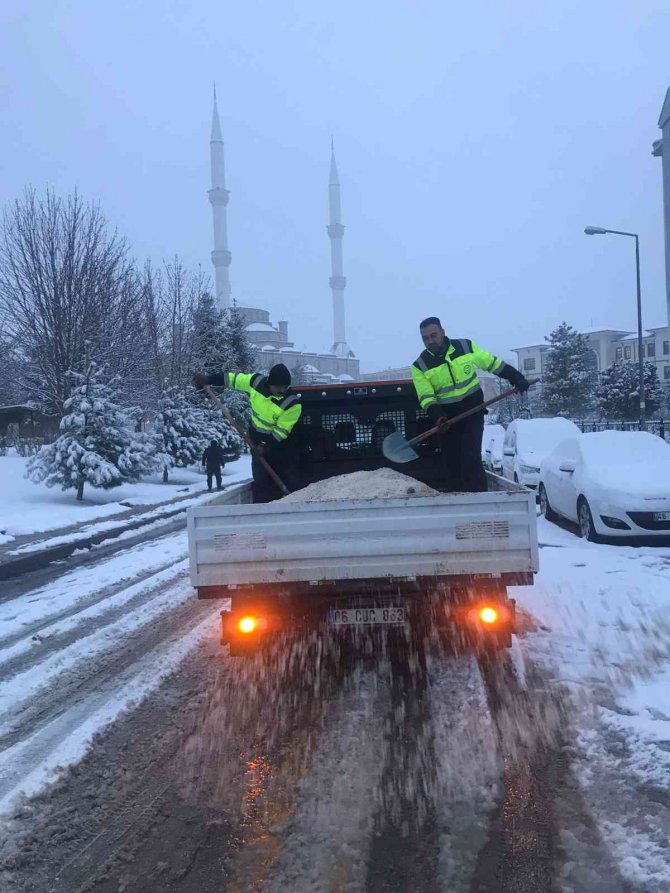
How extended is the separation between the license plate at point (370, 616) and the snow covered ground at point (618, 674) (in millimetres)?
1210

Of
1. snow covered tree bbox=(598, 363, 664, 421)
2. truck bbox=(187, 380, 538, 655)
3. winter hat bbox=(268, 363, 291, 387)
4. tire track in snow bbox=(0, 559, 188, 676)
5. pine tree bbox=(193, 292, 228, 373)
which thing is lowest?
tire track in snow bbox=(0, 559, 188, 676)

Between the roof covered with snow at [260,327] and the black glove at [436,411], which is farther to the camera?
the roof covered with snow at [260,327]

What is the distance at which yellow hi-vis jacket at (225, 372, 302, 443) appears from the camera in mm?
6641

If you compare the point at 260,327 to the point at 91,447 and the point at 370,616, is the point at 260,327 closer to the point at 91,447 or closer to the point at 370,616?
the point at 91,447

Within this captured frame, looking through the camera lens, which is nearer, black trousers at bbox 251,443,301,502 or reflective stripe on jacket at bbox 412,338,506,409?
reflective stripe on jacket at bbox 412,338,506,409

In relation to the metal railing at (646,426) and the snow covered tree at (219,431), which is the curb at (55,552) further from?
the metal railing at (646,426)

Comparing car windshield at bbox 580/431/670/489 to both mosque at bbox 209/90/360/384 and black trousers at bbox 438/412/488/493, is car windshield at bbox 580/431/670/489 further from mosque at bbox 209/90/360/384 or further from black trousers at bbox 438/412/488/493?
mosque at bbox 209/90/360/384

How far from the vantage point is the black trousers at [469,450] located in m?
6.37

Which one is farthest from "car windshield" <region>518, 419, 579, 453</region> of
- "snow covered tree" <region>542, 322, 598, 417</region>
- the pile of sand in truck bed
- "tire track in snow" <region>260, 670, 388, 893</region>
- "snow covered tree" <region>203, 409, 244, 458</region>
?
"snow covered tree" <region>542, 322, 598, 417</region>

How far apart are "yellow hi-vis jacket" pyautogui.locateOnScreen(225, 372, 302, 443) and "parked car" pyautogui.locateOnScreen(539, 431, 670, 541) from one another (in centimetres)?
521

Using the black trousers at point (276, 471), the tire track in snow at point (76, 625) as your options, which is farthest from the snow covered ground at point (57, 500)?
the black trousers at point (276, 471)

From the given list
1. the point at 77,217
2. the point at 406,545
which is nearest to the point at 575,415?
the point at 77,217

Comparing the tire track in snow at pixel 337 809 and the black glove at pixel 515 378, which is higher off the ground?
the black glove at pixel 515 378

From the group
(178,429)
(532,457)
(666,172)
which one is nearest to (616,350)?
(666,172)
